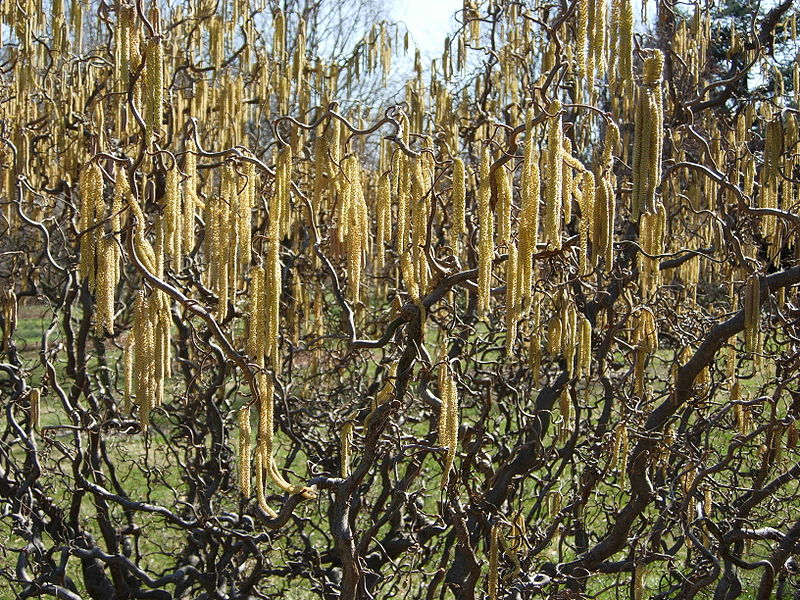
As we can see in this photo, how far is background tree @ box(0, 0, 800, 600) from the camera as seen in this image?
66.6 inches

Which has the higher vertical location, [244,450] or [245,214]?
[245,214]

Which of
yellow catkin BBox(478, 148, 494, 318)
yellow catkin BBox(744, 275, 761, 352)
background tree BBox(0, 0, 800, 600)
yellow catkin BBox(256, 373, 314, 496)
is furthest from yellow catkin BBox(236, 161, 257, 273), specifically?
yellow catkin BBox(744, 275, 761, 352)

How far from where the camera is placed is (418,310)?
1.92 meters

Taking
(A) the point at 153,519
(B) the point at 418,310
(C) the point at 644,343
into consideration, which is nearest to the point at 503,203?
(B) the point at 418,310

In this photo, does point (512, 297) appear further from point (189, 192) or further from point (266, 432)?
point (189, 192)

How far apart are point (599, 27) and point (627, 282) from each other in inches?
57.8

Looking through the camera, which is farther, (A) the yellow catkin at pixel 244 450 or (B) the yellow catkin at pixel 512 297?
(A) the yellow catkin at pixel 244 450

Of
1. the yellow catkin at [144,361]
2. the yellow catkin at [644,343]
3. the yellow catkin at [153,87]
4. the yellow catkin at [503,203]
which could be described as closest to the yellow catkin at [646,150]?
the yellow catkin at [503,203]

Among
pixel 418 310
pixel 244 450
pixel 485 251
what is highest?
pixel 485 251

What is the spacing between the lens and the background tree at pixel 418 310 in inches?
66.6

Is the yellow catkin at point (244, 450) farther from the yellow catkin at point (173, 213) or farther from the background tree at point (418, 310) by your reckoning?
the yellow catkin at point (173, 213)

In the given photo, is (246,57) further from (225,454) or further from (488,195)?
(488,195)

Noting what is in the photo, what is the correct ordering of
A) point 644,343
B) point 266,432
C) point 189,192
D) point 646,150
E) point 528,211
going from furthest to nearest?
point 644,343 → point 189,192 → point 266,432 → point 528,211 → point 646,150

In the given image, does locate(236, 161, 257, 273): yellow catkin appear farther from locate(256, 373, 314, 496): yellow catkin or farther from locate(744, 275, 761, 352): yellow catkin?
locate(744, 275, 761, 352): yellow catkin
